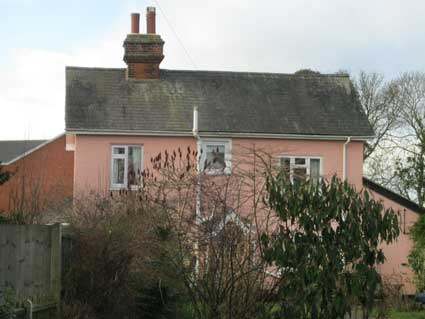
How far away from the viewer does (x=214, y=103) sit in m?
28.9

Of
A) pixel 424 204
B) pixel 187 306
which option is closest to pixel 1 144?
pixel 424 204

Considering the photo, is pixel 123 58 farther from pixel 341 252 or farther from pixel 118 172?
pixel 341 252

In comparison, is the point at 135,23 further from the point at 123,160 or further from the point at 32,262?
the point at 32,262

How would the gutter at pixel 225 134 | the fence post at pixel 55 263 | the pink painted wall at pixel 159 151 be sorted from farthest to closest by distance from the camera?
the pink painted wall at pixel 159 151 < the gutter at pixel 225 134 < the fence post at pixel 55 263

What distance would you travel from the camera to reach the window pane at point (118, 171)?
27.2 metres

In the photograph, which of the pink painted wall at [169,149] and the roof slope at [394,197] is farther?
the roof slope at [394,197]

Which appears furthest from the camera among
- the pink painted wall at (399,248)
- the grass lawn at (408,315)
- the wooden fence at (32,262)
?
the pink painted wall at (399,248)

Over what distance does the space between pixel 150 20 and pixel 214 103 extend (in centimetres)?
365

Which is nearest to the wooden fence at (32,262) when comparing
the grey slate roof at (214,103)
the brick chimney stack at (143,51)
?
the grey slate roof at (214,103)

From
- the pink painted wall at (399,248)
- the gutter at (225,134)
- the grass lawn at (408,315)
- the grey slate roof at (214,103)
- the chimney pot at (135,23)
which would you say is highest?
the chimney pot at (135,23)

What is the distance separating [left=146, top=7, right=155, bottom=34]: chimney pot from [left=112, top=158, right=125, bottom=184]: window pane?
4760 mm

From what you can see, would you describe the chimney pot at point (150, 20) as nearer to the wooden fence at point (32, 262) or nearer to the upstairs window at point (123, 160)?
the upstairs window at point (123, 160)

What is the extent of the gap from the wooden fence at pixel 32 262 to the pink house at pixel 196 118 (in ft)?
42.7

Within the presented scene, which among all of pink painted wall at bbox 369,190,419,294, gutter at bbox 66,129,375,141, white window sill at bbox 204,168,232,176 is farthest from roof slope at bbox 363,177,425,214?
white window sill at bbox 204,168,232,176
